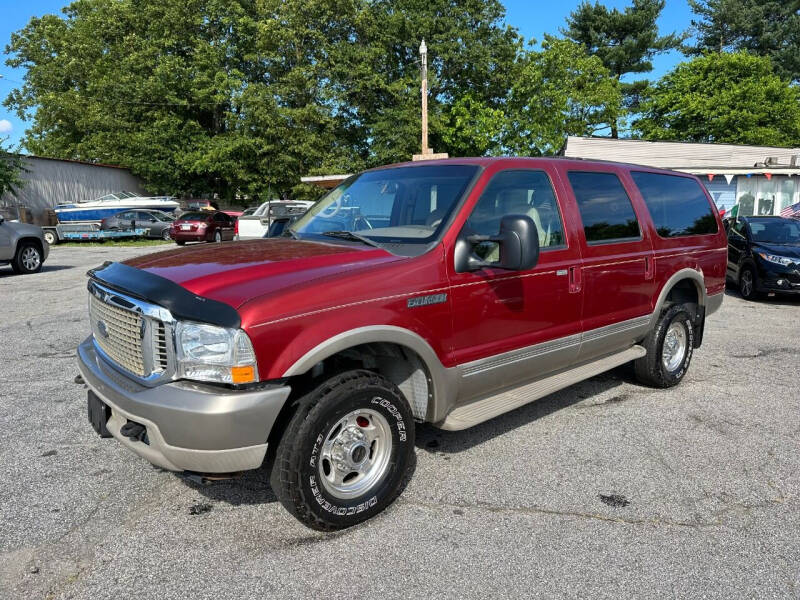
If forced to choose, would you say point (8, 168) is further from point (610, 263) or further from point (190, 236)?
point (610, 263)

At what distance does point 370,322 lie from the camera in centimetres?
295

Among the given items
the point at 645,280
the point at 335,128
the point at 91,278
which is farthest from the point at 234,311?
the point at 335,128

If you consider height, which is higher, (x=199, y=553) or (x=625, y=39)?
(x=625, y=39)

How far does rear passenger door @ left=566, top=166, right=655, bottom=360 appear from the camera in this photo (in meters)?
4.21

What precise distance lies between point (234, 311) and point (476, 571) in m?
1.58

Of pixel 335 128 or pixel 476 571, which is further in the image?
pixel 335 128

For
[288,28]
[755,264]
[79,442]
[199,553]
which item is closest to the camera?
[199,553]

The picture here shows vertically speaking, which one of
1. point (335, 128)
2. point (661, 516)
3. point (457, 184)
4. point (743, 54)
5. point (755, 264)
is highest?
point (743, 54)

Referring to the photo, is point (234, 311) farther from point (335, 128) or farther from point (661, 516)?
point (335, 128)

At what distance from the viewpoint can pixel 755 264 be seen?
10453mm

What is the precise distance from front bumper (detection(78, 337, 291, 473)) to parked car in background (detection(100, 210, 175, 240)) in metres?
25.2

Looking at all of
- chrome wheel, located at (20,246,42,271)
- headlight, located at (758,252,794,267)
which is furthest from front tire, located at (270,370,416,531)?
chrome wheel, located at (20,246,42,271)

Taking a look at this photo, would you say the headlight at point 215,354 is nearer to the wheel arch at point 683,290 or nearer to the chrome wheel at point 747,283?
the wheel arch at point 683,290

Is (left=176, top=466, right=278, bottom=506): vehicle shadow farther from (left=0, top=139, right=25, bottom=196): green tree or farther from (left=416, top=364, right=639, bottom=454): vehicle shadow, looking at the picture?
(left=0, top=139, right=25, bottom=196): green tree
